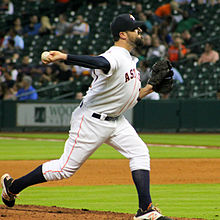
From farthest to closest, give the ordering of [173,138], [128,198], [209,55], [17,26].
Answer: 1. [17,26]
2. [209,55]
3. [173,138]
4. [128,198]

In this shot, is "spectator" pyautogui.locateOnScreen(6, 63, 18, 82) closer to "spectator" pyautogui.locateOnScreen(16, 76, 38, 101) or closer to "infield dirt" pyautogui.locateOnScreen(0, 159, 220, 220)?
"spectator" pyautogui.locateOnScreen(16, 76, 38, 101)

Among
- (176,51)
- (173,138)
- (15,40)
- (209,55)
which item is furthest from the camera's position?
(15,40)

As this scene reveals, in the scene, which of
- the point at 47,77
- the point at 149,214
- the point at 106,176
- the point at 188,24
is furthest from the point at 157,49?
the point at 149,214

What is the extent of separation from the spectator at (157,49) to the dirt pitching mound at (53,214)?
14.5m

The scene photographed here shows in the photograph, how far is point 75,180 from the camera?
8.57m

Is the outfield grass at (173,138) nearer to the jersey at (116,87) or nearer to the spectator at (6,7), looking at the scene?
the spectator at (6,7)

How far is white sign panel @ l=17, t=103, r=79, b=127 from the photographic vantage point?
1864 centimetres

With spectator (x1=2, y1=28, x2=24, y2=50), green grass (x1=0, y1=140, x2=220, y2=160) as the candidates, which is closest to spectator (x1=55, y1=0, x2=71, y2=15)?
spectator (x1=2, y1=28, x2=24, y2=50)

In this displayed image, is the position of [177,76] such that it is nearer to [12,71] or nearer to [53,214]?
[12,71]

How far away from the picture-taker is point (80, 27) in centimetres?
2334

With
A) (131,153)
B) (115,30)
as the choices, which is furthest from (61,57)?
(131,153)

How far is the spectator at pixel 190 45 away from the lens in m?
20.2

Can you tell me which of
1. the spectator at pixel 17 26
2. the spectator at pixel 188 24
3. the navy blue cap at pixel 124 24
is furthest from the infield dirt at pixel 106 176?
the spectator at pixel 17 26

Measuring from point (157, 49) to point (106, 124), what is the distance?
14941mm
